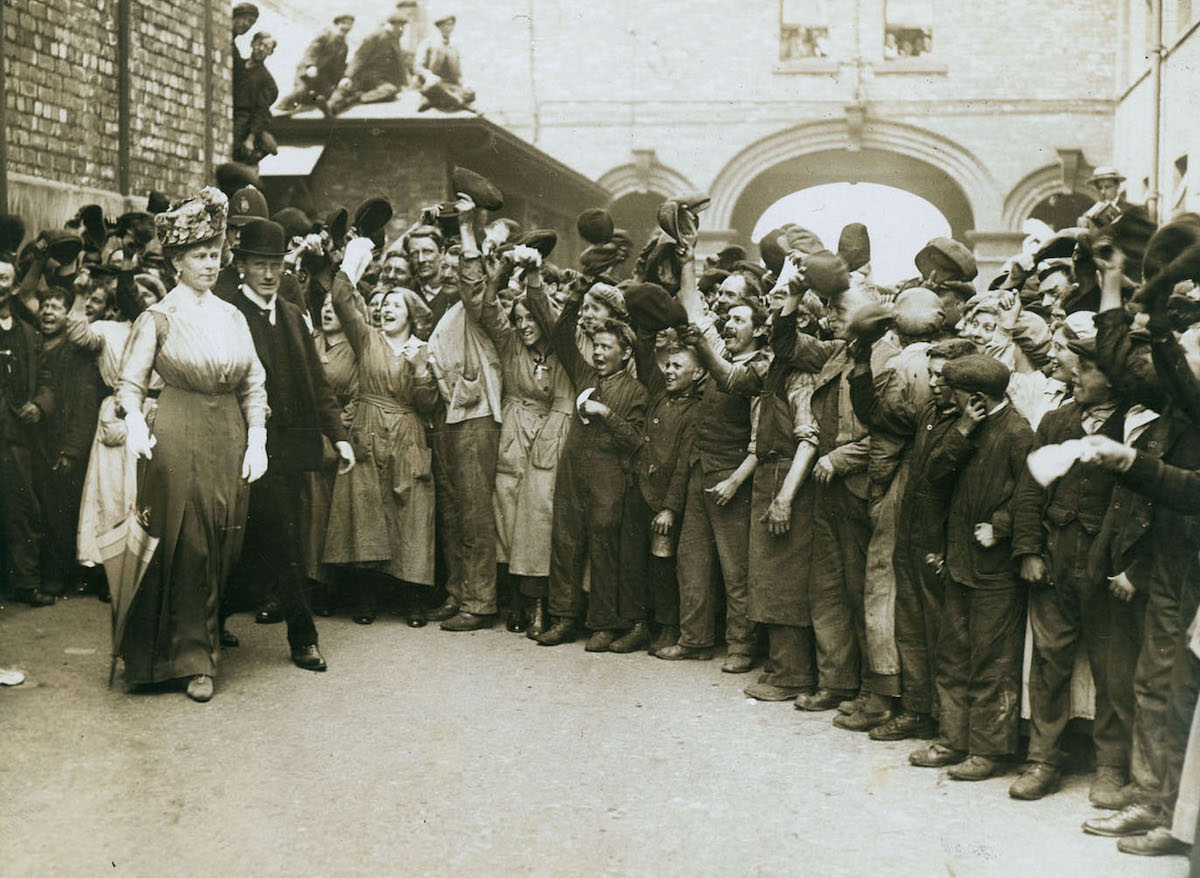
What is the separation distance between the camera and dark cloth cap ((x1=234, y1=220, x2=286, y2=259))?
6.03 metres

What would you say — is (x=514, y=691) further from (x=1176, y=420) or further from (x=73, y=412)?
(x=73, y=412)

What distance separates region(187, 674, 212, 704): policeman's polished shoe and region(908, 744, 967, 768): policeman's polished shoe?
3021mm

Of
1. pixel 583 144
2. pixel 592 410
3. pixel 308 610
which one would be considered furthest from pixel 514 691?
pixel 583 144

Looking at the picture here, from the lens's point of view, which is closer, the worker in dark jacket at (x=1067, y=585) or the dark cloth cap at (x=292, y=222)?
the worker in dark jacket at (x=1067, y=585)

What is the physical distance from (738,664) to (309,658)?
2090 millimetres

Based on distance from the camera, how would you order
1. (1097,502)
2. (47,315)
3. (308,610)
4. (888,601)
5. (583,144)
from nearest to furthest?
(1097,502), (888,601), (308,610), (47,315), (583,144)

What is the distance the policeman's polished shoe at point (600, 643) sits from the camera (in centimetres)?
642

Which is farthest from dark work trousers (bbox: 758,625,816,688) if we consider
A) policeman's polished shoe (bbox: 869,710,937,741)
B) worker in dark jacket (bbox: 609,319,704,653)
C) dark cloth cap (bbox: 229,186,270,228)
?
dark cloth cap (bbox: 229,186,270,228)

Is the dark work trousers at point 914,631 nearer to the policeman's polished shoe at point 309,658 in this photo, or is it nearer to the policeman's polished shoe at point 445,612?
the policeman's polished shoe at point 309,658

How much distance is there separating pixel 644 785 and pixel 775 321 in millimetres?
2294

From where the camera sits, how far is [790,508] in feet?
18.3

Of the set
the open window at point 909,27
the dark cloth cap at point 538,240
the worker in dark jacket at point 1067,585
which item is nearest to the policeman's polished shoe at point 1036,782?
the worker in dark jacket at point 1067,585

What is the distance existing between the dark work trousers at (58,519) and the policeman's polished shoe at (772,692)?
4.36 m

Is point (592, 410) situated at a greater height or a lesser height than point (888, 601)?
greater
